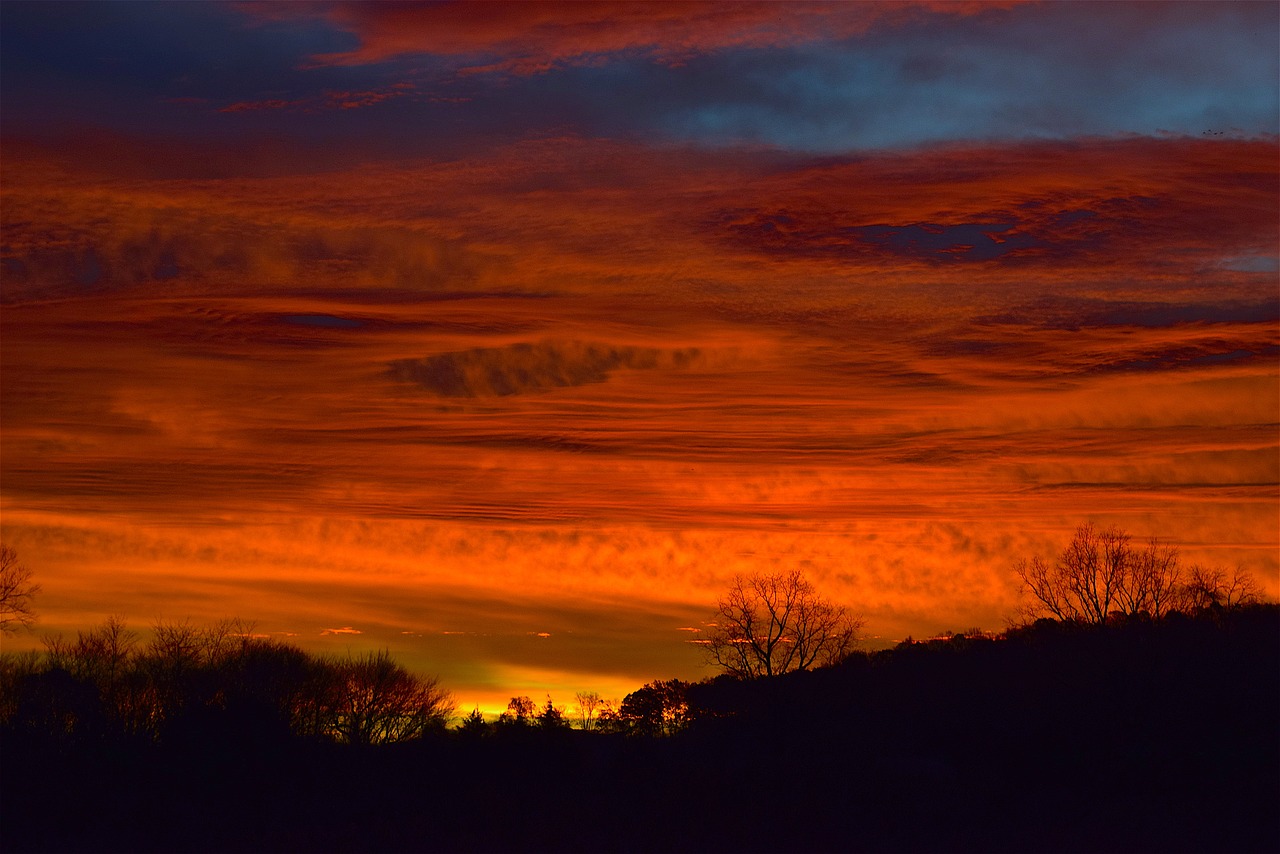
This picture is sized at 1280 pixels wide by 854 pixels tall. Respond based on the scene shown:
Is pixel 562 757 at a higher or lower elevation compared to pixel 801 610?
lower

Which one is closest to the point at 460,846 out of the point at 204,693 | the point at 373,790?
the point at 373,790

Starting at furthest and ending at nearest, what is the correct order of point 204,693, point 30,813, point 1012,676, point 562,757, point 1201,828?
point 1012,676 < point 204,693 < point 562,757 < point 30,813 < point 1201,828

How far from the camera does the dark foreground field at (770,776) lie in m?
56.3

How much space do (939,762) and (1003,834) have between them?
17.3m

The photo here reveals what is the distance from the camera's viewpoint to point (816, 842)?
5684cm

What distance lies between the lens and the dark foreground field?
56.3 m

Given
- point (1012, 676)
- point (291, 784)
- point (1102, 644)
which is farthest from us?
point (1012, 676)

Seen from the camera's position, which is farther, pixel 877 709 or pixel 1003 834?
pixel 877 709

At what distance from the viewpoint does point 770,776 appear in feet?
228

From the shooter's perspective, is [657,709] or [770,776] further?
[657,709]

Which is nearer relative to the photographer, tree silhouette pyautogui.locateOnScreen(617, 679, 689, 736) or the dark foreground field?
the dark foreground field

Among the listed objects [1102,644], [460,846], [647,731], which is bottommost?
[460,846]

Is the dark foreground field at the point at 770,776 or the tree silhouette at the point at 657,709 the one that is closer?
the dark foreground field at the point at 770,776

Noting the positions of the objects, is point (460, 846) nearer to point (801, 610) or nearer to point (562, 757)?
point (562, 757)
